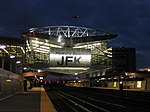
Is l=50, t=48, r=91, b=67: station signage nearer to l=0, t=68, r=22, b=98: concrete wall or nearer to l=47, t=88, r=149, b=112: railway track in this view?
l=47, t=88, r=149, b=112: railway track

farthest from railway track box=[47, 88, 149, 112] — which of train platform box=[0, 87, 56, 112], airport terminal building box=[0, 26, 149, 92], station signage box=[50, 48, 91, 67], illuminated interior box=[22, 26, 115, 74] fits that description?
illuminated interior box=[22, 26, 115, 74]

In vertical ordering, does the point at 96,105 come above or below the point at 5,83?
below

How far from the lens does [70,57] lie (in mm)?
Result: 69062

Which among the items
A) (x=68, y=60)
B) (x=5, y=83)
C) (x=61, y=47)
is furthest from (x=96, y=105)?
(x=61, y=47)

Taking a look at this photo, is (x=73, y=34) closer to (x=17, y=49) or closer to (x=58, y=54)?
(x=17, y=49)

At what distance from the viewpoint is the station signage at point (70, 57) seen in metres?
68.0

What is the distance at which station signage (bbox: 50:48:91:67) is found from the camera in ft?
223

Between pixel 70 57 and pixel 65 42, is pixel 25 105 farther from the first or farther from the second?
pixel 65 42

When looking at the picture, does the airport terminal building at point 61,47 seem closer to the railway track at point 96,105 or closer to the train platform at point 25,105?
the railway track at point 96,105

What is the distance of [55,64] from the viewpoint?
223 ft

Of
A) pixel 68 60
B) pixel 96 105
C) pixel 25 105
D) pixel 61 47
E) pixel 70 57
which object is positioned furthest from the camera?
pixel 61 47

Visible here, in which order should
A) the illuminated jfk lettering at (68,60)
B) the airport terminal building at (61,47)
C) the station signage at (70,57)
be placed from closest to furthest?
1. the station signage at (70,57)
2. the illuminated jfk lettering at (68,60)
3. the airport terminal building at (61,47)

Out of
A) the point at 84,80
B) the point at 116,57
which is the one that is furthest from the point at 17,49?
the point at 84,80

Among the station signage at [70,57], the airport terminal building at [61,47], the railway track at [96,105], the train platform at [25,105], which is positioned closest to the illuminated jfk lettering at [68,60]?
the station signage at [70,57]
